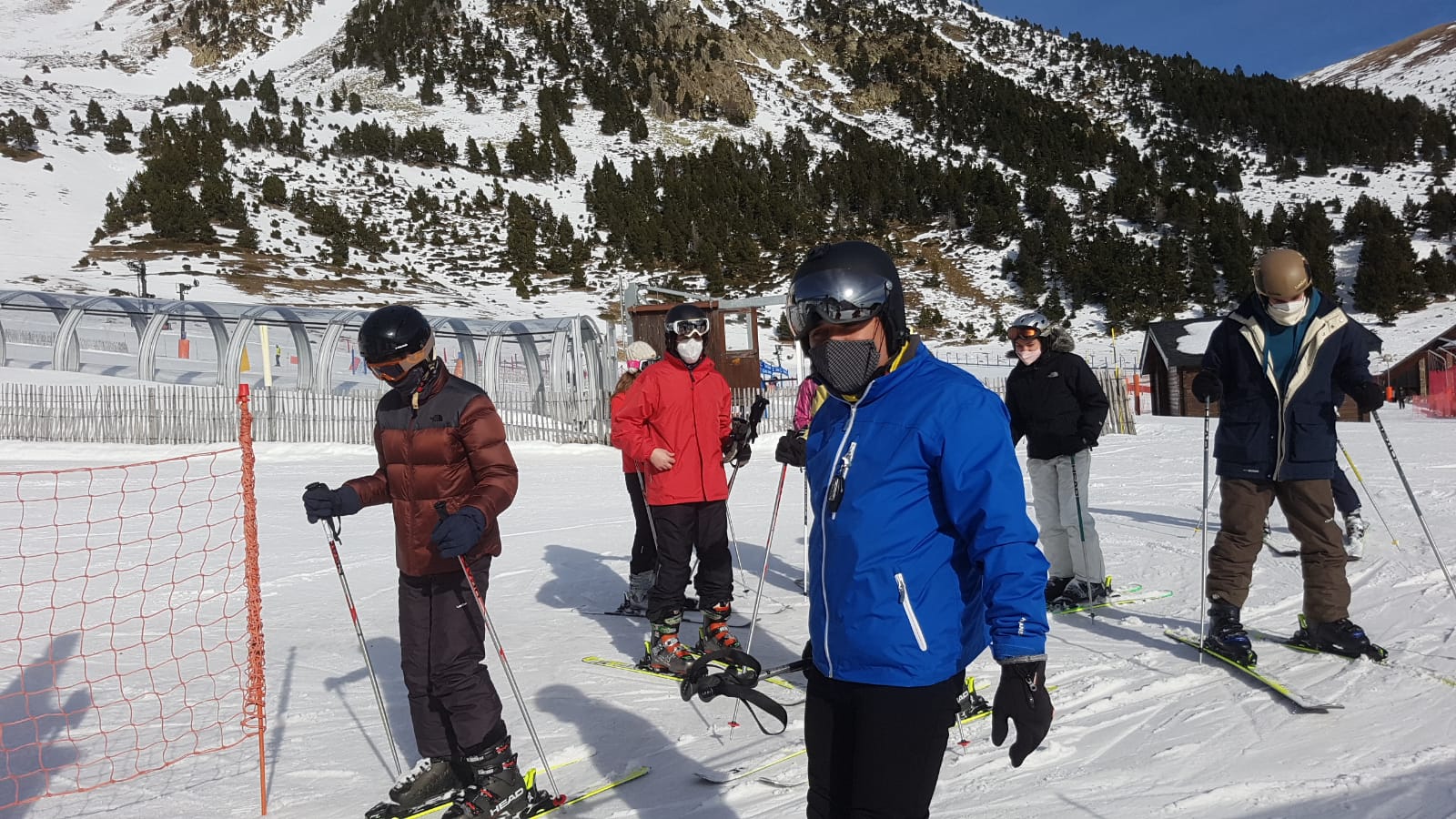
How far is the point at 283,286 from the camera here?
4125cm

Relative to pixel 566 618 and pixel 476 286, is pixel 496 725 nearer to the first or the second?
pixel 566 618

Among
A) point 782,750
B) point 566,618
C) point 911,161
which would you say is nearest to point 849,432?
point 782,750

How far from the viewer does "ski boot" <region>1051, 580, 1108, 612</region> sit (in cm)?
571

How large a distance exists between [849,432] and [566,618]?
4.70m

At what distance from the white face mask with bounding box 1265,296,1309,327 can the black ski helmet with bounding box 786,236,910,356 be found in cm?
293

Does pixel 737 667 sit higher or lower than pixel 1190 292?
lower

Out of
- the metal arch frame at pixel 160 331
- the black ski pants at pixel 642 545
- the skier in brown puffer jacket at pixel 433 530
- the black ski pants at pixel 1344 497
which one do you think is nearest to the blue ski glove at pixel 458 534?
the skier in brown puffer jacket at pixel 433 530

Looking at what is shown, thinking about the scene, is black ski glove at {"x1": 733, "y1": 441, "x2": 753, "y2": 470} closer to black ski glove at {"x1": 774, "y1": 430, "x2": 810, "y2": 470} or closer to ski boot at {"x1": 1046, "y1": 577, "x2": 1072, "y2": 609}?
black ski glove at {"x1": 774, "y1": 430, "x2": 810, "y2": 470}

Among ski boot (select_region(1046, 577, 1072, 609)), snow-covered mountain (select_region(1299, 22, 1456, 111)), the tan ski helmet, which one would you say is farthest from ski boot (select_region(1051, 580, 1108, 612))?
snow-covered mountain (select_region(1299, 22, 1456, 111))

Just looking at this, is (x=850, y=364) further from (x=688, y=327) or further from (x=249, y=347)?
(x=249, y=347)

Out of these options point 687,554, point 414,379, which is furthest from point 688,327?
point 414,379

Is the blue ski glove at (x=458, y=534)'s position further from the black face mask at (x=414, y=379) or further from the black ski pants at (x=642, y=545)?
the black ski pants at (x=642, y=545)

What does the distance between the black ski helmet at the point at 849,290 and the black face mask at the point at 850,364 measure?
0.07 m

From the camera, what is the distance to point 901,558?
74.0 inches
